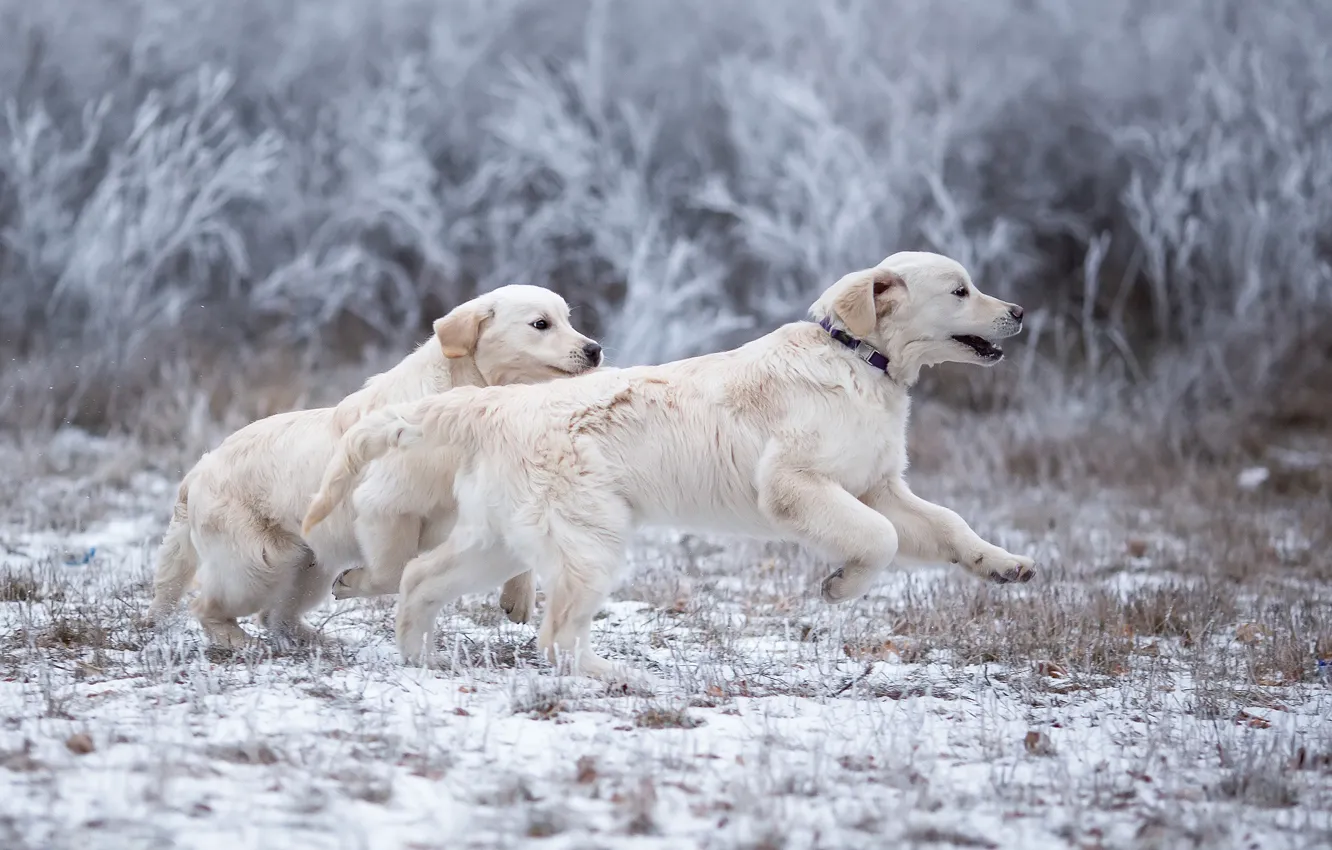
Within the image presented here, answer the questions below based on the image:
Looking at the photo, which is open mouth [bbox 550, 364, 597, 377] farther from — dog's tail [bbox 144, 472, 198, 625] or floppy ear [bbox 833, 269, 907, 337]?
dog's tail [bbox 144, 472, 198, 625]

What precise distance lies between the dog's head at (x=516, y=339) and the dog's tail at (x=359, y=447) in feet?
3.47

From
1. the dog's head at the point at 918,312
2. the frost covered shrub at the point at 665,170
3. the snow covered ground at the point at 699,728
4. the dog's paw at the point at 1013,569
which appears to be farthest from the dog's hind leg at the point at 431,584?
the frost covered shrub at the point at 665,170

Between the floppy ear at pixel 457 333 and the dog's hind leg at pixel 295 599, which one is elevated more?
the floppy ear at pixel 457 333

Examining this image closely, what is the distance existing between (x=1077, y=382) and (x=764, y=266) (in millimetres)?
5856

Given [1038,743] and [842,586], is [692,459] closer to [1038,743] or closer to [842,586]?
[842,586]

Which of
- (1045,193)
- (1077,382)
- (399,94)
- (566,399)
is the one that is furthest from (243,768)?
(1045,193)

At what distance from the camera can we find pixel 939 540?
206 inches

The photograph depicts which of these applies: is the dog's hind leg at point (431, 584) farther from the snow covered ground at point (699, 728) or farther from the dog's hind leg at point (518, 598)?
the dog's hind leg at point (518, 598)

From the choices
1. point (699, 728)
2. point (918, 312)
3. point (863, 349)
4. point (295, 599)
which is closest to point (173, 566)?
point (295, 599)

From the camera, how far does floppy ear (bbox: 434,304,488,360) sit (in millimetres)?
5996

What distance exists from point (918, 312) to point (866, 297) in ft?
0.89

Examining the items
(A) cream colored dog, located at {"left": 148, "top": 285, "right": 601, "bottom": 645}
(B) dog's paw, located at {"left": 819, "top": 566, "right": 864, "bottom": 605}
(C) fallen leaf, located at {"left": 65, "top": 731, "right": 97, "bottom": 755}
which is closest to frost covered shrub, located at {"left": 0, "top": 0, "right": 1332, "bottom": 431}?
(A) cream colored dog, located at {"left": 148, "top": 285, "right": 601, "bottom": 645}

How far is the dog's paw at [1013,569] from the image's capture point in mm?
5062

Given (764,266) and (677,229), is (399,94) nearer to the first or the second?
(677,229)
